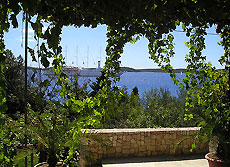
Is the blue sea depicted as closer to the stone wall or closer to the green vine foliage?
the green vine foliage

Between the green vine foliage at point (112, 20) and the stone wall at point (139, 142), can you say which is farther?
the stone wall at point (139, 142)

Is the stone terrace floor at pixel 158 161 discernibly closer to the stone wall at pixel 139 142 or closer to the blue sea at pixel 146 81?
the stone wall at pixel 139 142

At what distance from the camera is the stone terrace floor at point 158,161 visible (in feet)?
13.5

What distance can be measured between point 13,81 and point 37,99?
711 centimetres

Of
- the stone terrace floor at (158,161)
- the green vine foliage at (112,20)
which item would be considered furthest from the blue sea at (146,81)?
the stone terrace floor at (158,161)

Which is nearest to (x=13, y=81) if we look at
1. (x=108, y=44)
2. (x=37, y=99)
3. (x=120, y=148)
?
(x=120, y=148)

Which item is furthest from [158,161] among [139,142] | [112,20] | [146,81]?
[146,81]

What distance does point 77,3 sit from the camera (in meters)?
1.45

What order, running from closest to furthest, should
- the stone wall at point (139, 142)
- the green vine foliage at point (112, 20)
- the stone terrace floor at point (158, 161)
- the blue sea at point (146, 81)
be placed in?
1. the green vine foliage at point (112, 20)
2. the stone terrace floor at point (158, 161)
3. the stone wall at point (139, 142)
4. the blue sea at point (146, 81)

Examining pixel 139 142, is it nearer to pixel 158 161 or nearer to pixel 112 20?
pixel 158 161

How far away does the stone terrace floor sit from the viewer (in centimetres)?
411

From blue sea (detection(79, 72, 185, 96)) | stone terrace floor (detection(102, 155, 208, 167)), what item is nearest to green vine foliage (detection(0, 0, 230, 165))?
blue sea (detection(79, 72, 185, 96))

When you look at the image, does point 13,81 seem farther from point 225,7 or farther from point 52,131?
point 225,7

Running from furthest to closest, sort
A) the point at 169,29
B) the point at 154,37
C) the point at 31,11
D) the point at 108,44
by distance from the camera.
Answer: the point at 108,44 < the point at 154,37 < the point at 169,29 < the point at 31,11
